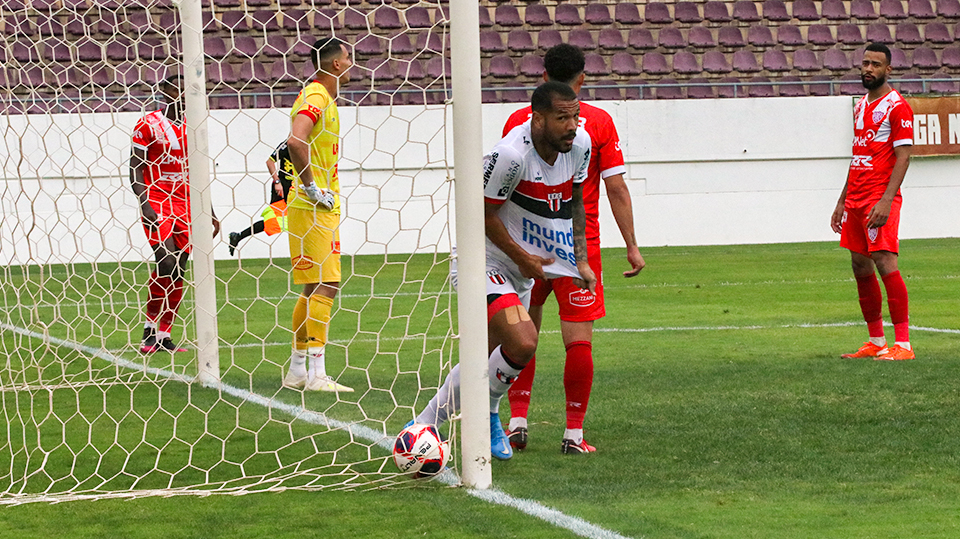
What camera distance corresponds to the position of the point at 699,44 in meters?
20.7

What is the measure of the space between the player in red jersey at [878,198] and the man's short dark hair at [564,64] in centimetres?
287

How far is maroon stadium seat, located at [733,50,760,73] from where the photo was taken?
20453mm

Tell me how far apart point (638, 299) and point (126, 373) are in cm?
543

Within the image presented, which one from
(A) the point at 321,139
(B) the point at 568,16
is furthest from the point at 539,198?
(B) the point at 568,16

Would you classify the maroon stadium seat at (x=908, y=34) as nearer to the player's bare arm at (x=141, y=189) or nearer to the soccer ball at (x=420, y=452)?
the player's bare arm at (x=141, y=189)

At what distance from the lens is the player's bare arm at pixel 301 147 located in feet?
18.5

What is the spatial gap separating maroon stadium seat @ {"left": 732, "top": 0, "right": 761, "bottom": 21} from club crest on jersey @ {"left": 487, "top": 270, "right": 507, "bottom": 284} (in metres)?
17.8

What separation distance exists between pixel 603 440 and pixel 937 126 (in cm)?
1580

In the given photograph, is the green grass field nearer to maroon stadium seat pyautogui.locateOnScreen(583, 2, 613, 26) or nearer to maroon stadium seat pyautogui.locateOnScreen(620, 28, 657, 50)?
maroon stadium seat pyautogui.locateOnScreen(620, 28, 657, 50)

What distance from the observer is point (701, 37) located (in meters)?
20.8

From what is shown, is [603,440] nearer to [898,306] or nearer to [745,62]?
[898,306]

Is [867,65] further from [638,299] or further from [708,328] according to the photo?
[638,299]

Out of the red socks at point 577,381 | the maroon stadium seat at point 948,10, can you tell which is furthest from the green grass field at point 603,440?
the maroon stadium seat at point 948,10

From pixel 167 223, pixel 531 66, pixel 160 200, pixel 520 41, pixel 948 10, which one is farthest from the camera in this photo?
pixel 948 10
